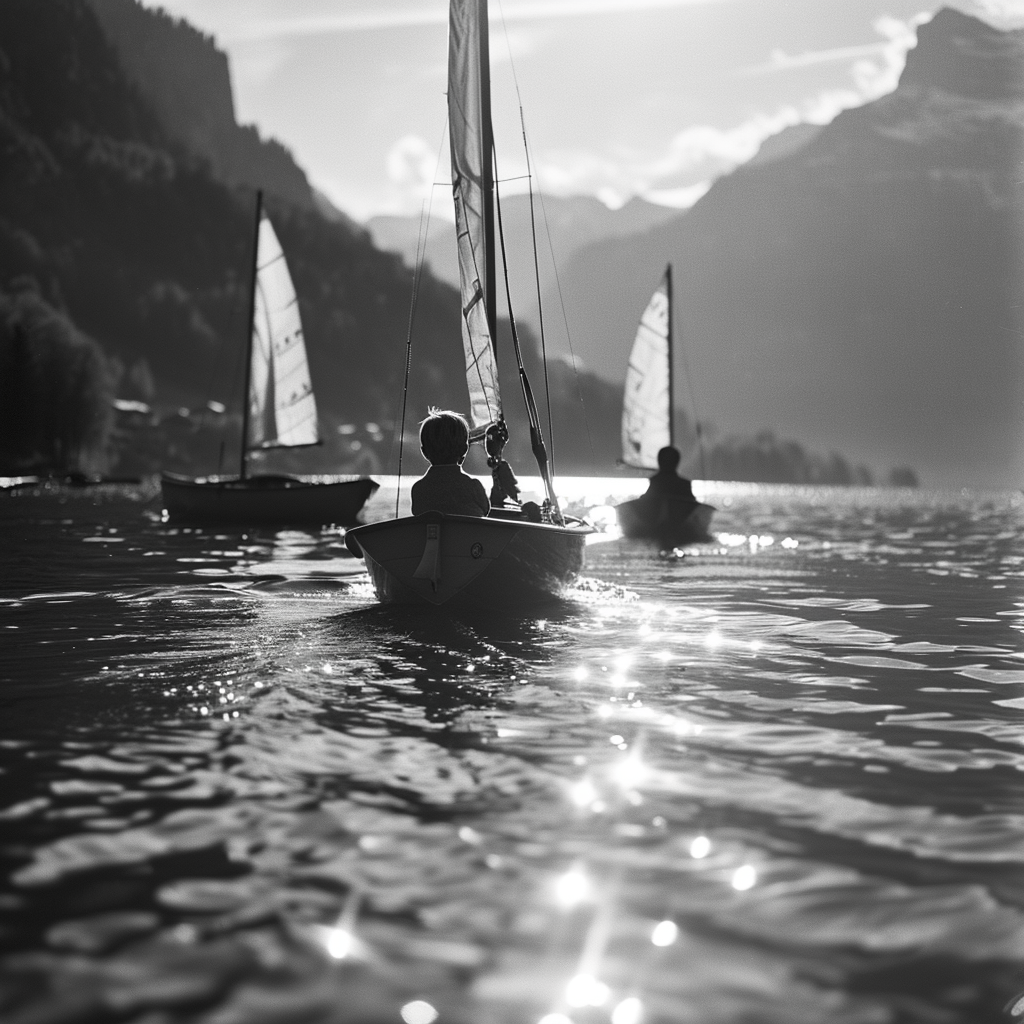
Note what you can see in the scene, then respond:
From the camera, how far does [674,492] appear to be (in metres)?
32.4

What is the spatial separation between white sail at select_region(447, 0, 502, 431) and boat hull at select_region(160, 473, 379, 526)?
53.8 ft

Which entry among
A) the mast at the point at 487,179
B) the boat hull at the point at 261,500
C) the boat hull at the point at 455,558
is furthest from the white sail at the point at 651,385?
the boat hull at the point at 455,558

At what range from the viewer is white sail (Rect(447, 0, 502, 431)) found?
17672 millimetres

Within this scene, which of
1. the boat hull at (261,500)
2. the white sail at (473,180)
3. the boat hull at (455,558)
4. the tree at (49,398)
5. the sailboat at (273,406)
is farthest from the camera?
the tree at (49,398)

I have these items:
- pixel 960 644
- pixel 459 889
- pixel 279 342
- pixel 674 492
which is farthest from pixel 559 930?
pixel 279 342

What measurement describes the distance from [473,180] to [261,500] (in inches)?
688

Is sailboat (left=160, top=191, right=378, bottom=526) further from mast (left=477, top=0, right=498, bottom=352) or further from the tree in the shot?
the tree

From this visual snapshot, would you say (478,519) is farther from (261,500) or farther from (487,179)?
(261,500)

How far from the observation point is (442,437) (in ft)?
40.1

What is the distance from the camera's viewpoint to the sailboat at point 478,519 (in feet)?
39.7

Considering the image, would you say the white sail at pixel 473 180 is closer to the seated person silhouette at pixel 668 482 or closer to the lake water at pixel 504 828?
the lake water at pixel 504 828

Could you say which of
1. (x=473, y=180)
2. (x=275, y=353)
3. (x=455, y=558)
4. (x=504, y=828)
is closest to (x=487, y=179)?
(x=473, y=180)

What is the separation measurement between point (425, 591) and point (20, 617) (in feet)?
14.8

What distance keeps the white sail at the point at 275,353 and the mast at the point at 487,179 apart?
2017 centimetres
